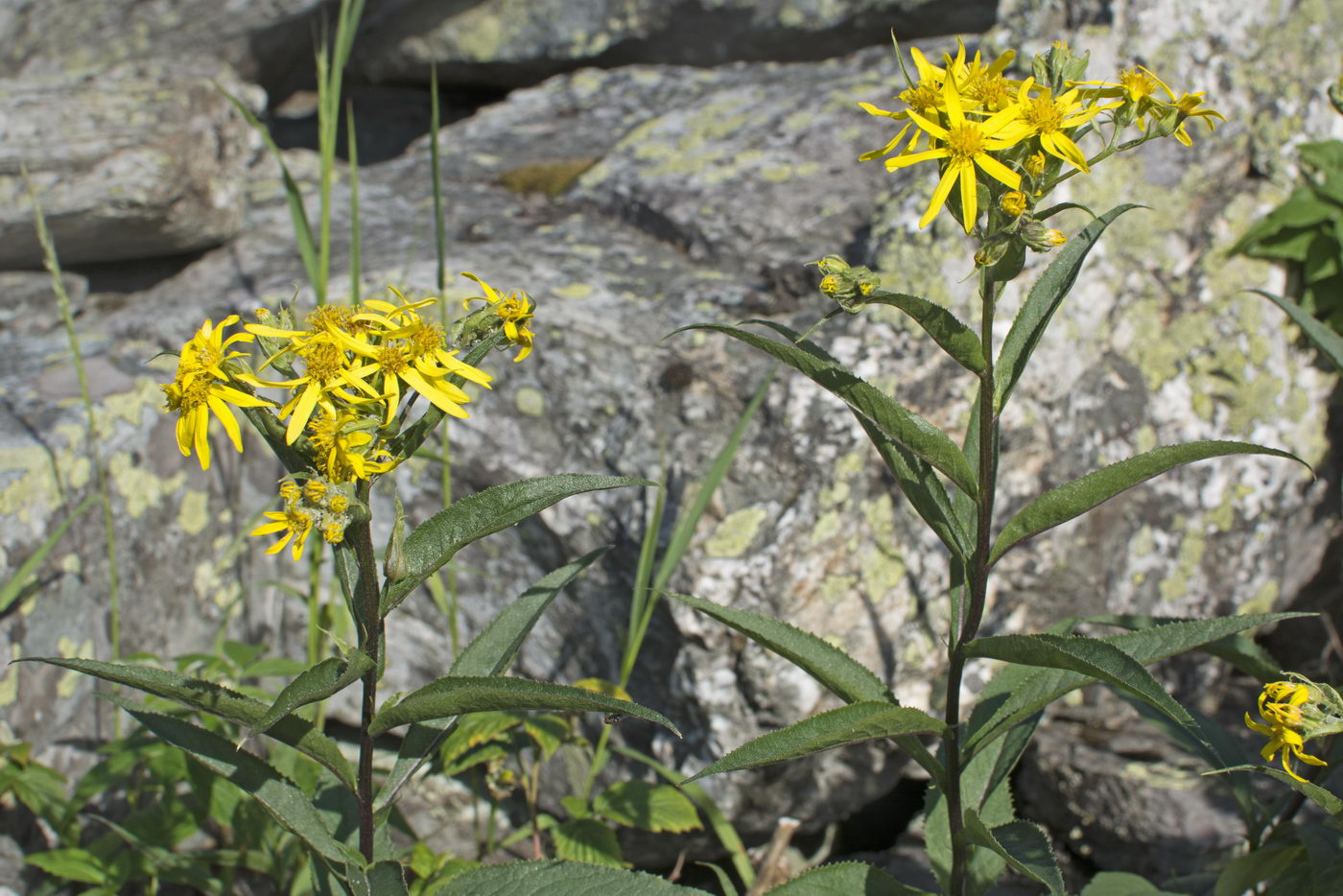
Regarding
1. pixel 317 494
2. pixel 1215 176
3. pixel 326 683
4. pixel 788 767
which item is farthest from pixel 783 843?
pixel 1215 176

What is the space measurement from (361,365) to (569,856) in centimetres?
135

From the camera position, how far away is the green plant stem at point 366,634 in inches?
61.3

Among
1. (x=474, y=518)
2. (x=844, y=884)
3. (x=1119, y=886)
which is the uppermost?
(x=474, y=518)

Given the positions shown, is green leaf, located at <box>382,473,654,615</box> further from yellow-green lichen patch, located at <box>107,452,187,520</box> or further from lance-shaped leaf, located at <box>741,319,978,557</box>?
yellow-green lichen patch, located at <box>107,452,187,520</box>

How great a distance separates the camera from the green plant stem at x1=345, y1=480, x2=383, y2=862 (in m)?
1.56

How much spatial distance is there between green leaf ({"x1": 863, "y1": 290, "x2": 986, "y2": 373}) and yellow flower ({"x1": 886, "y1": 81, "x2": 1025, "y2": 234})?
13 centimetres

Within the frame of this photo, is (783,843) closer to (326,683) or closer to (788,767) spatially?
(788,767)

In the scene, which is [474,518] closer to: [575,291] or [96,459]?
[96,459]

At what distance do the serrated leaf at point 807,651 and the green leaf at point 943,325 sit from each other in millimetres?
580

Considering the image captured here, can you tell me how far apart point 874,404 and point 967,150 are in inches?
15.6

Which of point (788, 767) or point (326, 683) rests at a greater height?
point (326, 683)

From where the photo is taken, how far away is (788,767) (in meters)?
2.81

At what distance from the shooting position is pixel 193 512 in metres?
3.06

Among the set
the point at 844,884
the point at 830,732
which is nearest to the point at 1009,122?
the point at 830,732
